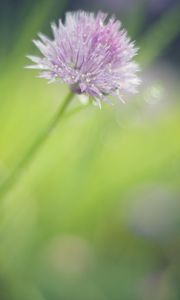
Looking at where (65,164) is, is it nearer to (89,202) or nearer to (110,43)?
(89,202)

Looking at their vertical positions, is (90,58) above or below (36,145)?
above

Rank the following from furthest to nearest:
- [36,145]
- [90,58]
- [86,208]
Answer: [86,208] → [36,145] → [90,58]

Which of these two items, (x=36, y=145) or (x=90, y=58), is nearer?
(x=90, y=58)

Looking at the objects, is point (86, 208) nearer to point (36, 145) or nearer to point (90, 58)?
point (36, 145)

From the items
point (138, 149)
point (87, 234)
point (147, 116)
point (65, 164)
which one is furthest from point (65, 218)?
point (147, 116)

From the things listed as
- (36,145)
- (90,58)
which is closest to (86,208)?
(36,145)

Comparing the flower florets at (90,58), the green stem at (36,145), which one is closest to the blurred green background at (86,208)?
the green stem at (36,145)

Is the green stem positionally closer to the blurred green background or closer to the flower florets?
the flower florets

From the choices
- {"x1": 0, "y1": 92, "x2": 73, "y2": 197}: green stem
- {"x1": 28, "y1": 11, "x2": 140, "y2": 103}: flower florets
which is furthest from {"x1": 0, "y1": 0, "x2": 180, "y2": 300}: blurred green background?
{"x1": 28, "y1": 11, "x2": 140, "y2": 103}: flower florets
